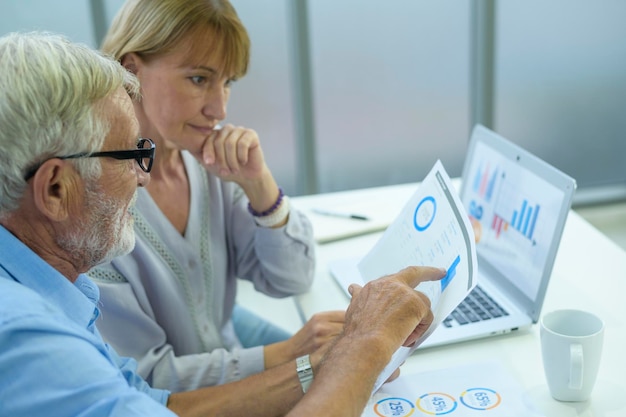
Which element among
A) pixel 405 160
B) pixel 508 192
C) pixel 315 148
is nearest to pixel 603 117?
pixel 405 160

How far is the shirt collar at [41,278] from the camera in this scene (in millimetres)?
888

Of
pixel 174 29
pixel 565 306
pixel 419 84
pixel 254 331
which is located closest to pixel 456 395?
pixel 565 306

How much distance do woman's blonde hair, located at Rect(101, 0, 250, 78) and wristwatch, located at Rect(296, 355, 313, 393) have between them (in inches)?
22.9

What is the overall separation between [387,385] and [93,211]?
0.53 meters

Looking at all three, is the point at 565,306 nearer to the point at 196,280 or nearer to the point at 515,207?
the point at 515,207

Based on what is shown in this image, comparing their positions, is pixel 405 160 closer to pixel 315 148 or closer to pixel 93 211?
pixel 315 148

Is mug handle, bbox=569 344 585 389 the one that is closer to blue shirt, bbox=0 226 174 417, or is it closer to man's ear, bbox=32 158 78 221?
blue shirt, bbox=0 226 174 417

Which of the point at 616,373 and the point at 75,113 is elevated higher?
the point at 75,113

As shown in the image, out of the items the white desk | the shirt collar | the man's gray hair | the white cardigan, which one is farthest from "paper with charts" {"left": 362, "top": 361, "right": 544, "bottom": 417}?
the man's gray hair

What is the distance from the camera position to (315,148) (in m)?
3.17

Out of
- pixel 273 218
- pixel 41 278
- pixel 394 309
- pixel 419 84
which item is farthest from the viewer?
pixel 419 84

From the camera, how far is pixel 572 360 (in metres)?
1.07

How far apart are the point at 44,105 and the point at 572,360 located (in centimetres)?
80

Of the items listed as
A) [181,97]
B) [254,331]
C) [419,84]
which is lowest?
[254,331]
